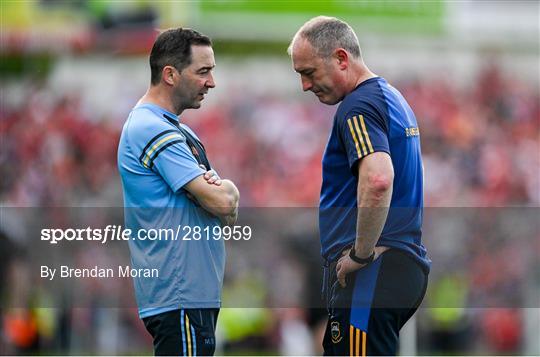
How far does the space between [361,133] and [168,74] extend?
97 cm

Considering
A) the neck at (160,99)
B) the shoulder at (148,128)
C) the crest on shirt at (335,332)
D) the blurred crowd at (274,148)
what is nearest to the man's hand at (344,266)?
the crest on shirt at (335,332)

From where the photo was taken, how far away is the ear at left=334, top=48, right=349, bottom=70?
17.1ft

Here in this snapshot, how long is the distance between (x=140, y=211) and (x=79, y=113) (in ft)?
40.8

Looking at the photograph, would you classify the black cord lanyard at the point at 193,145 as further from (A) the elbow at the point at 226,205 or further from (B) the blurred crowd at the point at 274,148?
(B) the blurred crowd at the point at 274,148

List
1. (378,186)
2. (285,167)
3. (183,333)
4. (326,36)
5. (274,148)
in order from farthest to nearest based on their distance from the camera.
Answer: (274,148) → (285,167) → (326,36) → (183,333) → (378,186)

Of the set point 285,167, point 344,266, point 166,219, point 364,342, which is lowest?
point 364,342

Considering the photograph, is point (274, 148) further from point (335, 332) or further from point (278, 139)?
point (335, 332)

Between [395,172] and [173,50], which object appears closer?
[395,172]

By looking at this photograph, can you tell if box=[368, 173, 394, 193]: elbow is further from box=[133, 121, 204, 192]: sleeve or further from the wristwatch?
box=[133, 121, 204, 192]: sleeve

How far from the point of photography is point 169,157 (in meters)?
5.02

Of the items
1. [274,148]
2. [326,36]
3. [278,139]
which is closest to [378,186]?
[326,36]

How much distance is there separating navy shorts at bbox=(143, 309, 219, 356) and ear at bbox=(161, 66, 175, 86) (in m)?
1.08

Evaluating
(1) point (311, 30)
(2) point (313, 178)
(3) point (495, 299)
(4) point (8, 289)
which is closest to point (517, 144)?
(2) point (313, 178)

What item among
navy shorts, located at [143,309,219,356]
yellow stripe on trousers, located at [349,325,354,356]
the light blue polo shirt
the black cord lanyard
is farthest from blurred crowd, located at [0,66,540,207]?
yellow stripe on trousers, located at [349,325,354,356]
